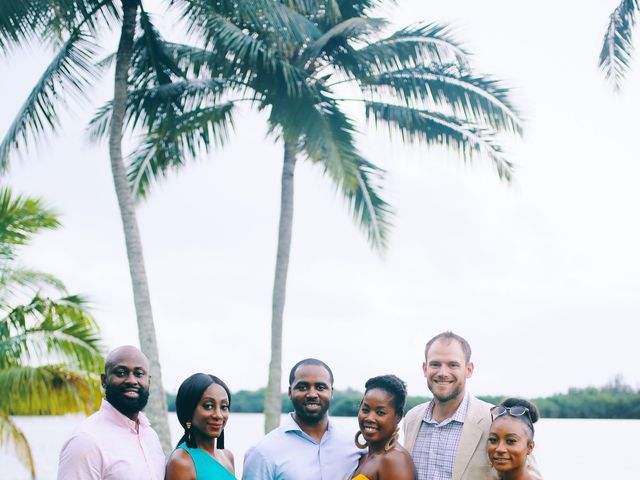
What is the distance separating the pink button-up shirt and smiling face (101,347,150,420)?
0.05 meters

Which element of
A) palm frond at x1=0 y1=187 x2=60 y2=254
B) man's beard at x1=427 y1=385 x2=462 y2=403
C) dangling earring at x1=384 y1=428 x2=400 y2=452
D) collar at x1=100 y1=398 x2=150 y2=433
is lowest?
dangling earring at x1=384 y1=428 x2=400 y2=452

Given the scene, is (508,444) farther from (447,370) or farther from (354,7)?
(354,7)

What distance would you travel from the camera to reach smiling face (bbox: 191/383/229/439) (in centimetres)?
510

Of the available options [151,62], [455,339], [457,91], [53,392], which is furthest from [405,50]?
[455,339]

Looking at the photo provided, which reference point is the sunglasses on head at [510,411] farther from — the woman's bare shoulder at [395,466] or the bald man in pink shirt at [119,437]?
the bald man in pink shirt at [119,437]

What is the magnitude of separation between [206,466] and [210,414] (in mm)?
286

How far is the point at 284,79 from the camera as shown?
1708 cm

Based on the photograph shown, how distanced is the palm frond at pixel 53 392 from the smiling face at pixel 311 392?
11551 mm

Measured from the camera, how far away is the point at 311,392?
542 cm

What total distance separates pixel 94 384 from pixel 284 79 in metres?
6.66

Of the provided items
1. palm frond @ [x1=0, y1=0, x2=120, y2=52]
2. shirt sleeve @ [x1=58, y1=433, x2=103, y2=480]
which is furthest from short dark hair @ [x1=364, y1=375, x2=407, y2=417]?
palm frond @ [x1=0, y1=0, x2=120, y2=52]

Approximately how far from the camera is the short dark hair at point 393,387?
5.11 metres

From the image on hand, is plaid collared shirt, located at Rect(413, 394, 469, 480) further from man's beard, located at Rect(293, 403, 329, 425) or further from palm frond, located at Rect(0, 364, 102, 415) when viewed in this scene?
palm frond, located at Rect(0, 364, 102, 415)

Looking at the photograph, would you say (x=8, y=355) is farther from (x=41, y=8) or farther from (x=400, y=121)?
(x=400, y=121)
